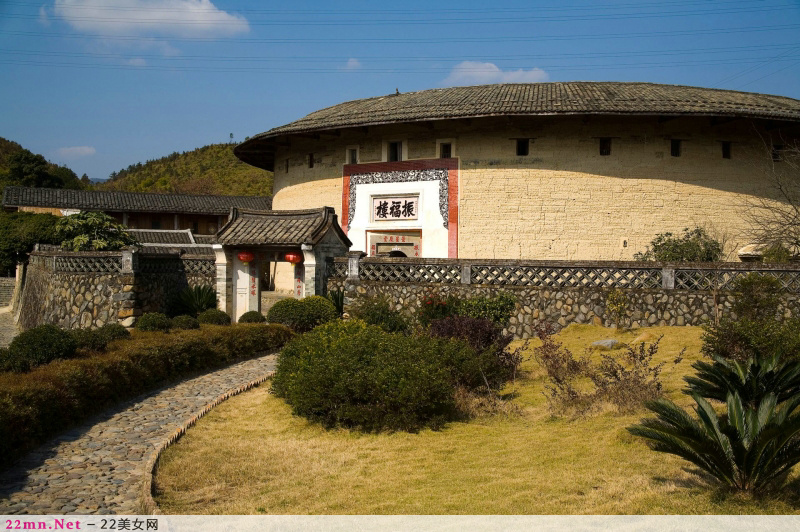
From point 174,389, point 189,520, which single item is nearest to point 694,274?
point 174,389

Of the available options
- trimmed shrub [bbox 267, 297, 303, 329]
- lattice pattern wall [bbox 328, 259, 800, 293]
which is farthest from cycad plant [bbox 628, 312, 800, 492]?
trimmed shrub [bbox 267, 297, 303, 329]

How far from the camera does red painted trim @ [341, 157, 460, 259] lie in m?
22.1

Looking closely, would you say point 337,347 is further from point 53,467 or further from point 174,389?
point 53,467

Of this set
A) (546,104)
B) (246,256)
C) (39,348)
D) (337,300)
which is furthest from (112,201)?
(39,348)

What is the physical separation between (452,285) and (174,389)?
22.0ft

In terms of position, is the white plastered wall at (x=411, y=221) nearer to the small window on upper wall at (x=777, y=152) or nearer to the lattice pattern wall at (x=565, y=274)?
the lattice pattern wall at (x=565, y=274)

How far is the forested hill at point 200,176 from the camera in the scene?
56.8 metres

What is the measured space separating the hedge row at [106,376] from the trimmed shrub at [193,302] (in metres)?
3.85

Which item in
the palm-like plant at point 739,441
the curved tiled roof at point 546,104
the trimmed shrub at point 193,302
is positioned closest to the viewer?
the palm-like plant at point 739,441

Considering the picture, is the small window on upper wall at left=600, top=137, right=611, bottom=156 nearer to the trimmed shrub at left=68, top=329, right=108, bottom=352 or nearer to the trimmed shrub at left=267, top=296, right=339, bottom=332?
the trimmed shrub at left=267, top=296, right=339, bottom=332

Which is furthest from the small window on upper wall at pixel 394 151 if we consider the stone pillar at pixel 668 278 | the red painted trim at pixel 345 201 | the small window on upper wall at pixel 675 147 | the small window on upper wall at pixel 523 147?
the stone pillar at pixel 668 278

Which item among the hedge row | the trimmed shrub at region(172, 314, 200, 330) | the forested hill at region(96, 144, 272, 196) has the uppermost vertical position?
the forested hill at region(96, 144, 272, 196)

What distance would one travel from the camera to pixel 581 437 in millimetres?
7402

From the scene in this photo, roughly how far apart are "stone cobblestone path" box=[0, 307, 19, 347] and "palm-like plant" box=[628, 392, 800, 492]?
62.1 feet
